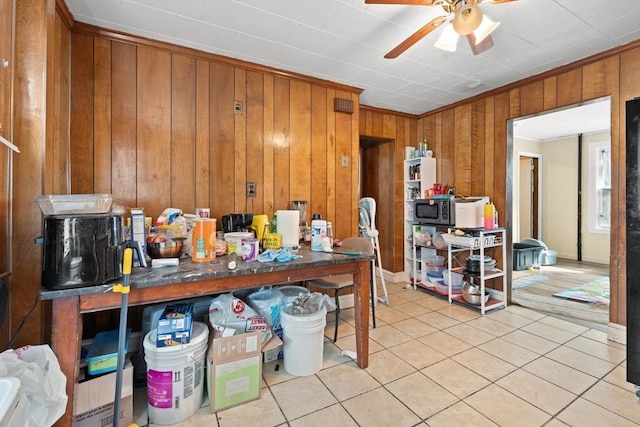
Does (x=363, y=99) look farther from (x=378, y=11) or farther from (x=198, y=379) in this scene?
(x=198, y=379)

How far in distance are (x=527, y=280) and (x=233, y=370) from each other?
15.1ft

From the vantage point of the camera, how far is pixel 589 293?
3.57m

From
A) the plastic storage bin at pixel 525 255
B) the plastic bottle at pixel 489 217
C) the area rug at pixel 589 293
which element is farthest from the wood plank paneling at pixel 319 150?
the plastic storage bin at pixel 525 255

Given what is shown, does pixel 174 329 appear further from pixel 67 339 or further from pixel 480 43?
pixel 480 43

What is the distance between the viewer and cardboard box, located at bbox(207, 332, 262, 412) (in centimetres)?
157

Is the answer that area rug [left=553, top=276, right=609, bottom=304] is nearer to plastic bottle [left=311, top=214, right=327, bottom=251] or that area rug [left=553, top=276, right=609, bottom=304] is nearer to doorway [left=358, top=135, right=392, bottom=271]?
doorway [left=358, top=135, right=392, bottom=271]

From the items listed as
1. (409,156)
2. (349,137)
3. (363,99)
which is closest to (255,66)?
(349,137)

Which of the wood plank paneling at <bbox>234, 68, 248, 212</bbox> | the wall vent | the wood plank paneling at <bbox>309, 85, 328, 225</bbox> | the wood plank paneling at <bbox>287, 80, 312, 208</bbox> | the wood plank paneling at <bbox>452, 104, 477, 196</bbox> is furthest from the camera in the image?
the wood plank paneling at <bbox>452, 104, 477, 196</bbox>

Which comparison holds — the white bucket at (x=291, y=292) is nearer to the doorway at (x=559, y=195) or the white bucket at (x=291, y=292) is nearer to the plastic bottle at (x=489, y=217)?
the plastic bottle at (x=489, y=217)

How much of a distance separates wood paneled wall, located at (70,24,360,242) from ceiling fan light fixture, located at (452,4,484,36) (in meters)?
1.63

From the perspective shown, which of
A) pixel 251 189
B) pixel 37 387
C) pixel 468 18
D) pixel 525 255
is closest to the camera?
pixel 37 387

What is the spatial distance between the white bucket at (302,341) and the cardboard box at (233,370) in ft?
0.92

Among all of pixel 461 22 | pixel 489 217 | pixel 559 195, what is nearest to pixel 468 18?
pixel 461 22

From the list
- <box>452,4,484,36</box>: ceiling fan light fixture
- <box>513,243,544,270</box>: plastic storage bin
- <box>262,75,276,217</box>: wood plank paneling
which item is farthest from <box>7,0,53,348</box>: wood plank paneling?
<box>513,243,544,270</box>: plastic storage bin
